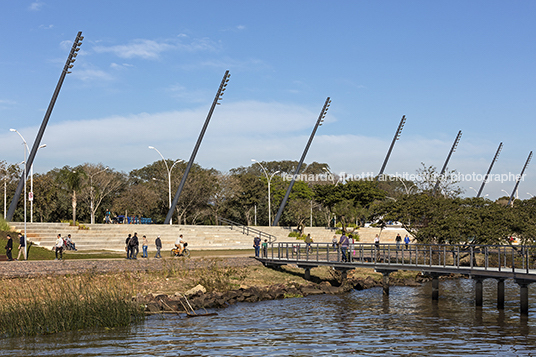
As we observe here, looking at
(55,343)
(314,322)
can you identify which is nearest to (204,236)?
(314,322)

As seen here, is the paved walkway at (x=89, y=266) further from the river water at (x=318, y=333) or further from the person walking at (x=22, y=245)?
the river water at (x=318, y=333)

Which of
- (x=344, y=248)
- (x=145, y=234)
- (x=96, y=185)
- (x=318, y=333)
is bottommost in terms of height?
(x=318, y=333)

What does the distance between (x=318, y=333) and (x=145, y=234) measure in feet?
114

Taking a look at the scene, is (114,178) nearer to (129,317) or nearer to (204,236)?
(204,236)

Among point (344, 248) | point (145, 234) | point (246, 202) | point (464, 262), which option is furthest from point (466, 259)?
point (246, 202)

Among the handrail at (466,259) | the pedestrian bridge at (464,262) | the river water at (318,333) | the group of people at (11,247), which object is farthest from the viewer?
the group of people at (11,247)

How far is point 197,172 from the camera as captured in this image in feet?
263

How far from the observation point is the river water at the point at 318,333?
15.5m

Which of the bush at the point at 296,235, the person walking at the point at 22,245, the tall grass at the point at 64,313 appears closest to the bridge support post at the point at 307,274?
the tall grass at the point at 64,313

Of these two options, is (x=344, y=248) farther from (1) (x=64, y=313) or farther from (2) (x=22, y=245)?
→ (2) (x=22, y=245)

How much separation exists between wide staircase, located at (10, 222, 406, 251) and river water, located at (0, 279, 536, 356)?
78.6 ft

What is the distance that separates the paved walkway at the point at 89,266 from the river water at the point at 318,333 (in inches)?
273

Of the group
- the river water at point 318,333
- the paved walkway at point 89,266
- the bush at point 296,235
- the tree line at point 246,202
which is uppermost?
the tree line at point 246,202

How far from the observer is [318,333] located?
18656 mm
